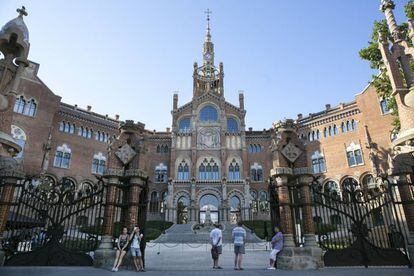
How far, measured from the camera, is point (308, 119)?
3909cm

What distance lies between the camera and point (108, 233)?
30.2 ft

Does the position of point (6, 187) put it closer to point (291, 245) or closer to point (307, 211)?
point (291, 245)

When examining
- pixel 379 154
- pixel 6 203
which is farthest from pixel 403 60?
pixel 379 154

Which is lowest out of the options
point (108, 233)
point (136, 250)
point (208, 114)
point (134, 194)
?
point (136, 250)

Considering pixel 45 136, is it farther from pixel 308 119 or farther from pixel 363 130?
pixel 363 130

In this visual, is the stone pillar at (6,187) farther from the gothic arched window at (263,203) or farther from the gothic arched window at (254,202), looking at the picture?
the gothic arched window at (263,203)

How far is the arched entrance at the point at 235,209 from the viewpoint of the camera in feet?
118

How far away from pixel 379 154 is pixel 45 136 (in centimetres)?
3631

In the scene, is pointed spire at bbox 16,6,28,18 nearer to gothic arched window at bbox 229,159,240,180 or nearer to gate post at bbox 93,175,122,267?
gate post at bbox 93,175,122,267

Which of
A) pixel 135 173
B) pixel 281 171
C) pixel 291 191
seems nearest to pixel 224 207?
pixel 291 191

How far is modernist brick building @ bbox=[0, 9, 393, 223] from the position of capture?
31359 mm

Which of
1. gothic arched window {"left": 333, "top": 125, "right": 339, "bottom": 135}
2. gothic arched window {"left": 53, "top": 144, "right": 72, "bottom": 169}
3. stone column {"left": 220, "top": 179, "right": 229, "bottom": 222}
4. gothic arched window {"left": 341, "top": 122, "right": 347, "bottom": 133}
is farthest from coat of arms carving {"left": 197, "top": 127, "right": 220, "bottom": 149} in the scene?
gothic arched window {"left": 53, "top": 144, "right": 72, "bottom": 169}

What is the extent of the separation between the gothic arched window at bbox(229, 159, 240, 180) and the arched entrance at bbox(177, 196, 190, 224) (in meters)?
6.56

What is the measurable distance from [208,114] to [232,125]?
3873 mm
